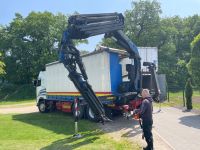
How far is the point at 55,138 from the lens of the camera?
14.7 metres

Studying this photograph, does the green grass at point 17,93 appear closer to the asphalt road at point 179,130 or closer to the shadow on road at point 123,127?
the shadow on road at point 123,127

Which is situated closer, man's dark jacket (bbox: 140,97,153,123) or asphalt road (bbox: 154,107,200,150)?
man's dark jacket (bbox: 140,97,153,123)

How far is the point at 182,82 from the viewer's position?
5669 centimetres

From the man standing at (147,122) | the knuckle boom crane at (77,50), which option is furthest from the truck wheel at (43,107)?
the man standing at (147,122)

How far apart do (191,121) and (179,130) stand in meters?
2.94

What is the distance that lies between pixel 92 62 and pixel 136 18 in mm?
44952

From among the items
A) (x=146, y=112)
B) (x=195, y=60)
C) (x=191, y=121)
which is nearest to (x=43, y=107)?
(x=195, y=60)

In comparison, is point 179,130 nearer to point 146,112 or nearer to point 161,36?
point 146,112

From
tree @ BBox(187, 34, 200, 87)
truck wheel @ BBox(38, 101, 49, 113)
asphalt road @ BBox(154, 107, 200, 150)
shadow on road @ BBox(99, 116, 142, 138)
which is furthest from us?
truck wheel @ BBox(38, 101, 49, 113)

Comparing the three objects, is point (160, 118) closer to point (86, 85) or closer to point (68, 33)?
point (86, 85)

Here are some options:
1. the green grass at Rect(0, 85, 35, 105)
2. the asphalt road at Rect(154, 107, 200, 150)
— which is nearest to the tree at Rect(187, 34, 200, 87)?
the asphalt road at Rect(154, 107, 200, 150)

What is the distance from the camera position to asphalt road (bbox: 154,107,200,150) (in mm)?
12887

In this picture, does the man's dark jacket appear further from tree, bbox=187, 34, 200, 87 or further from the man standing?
tree, bbox=187, 34, 200, 87

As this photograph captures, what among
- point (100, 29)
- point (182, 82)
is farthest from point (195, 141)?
point (182, 82)
